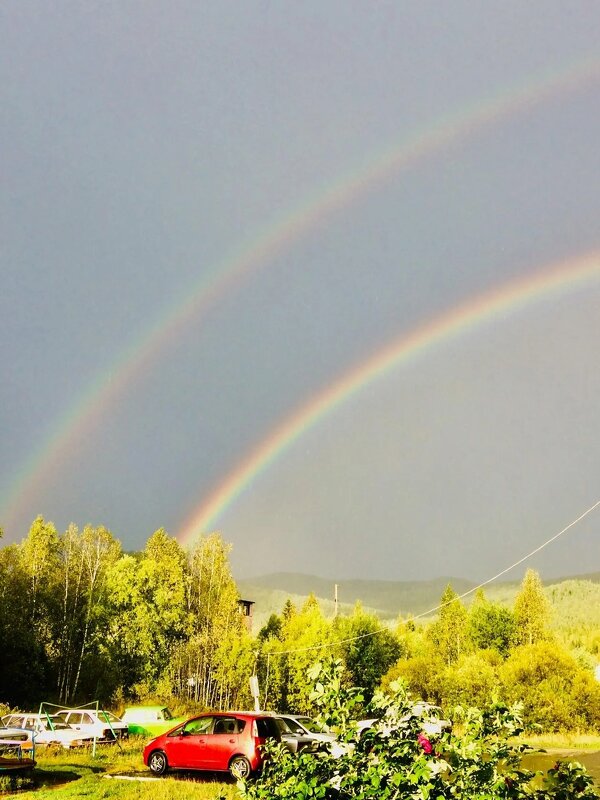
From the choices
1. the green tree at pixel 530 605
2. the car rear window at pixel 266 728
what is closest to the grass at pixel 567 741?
the car rear window at pixel 266 728

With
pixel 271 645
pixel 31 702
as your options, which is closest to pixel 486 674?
pixel 271 645

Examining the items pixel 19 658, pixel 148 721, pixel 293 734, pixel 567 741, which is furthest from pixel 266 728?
pixel 19 658

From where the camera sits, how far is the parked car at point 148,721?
3047 centimetres

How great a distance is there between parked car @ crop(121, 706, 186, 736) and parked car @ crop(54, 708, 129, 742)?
1201 mm

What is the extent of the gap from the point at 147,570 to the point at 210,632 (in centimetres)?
1131

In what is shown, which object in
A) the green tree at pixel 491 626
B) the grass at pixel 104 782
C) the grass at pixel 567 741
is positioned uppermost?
the green tree at pixel 491 626

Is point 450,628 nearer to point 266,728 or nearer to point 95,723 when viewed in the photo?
point 95,723

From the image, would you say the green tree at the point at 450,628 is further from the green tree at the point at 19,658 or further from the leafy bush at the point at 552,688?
the green tree at the point at 19,658

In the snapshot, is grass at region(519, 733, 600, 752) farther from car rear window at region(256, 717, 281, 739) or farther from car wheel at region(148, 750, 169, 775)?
car wheel at region(148, 750, 169, 775)

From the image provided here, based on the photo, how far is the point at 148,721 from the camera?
30.8 metres

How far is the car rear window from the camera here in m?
17.4

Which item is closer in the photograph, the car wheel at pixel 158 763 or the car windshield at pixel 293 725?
the car wheel at pixel 158 763

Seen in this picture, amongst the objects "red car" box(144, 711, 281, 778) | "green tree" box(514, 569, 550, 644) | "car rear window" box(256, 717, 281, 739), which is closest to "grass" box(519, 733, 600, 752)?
"car rear window" box(256, 717, 281, 739)

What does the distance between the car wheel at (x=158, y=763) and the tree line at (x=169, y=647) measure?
73.1ft
